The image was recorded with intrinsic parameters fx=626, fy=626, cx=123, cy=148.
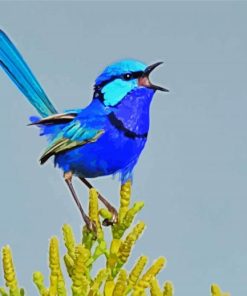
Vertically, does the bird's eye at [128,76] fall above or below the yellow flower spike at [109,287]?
above

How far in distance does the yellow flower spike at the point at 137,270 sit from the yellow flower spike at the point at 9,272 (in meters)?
0.55

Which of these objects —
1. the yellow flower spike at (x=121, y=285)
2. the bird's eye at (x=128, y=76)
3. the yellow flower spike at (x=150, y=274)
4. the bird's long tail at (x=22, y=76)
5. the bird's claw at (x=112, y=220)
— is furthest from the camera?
the bird's long tail at (x=22, y=76)

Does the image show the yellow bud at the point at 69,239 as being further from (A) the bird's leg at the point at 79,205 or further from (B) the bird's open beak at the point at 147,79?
(B) the bird's open beak at the point at 147,79

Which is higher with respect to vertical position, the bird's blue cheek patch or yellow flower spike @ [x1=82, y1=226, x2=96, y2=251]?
the bird's blue cheek patch

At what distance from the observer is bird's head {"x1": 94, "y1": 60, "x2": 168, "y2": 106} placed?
356 cm

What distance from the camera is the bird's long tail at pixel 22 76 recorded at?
389 cm

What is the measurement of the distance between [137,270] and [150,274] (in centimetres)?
6

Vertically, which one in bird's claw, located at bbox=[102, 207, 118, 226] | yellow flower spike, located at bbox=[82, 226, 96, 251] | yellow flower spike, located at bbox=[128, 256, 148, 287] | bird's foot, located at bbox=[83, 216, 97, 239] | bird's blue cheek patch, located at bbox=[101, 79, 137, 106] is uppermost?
bird's blue cheek patch, located at bbox=[101, 79, 137, 106]

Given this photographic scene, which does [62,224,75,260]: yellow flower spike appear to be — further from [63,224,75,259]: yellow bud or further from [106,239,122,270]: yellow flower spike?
[106,239,122,270]: yellow flower spike

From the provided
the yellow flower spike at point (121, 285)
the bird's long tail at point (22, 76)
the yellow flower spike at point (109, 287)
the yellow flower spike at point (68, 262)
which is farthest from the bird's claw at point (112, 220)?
the bird's long tail at point (22, 76)

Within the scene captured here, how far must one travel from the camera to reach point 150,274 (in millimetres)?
2873

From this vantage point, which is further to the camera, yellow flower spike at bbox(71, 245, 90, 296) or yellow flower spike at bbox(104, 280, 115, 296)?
yellow flower spike at bbox(104, 280, 115, 296)

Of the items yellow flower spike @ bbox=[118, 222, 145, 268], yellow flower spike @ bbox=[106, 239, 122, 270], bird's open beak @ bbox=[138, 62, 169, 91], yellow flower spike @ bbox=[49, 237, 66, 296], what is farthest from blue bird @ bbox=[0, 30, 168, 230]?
yellow flower spike @ bbox=[49, 237, 66, 296]

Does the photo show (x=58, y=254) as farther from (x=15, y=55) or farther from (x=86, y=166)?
(x=15, y=55)
